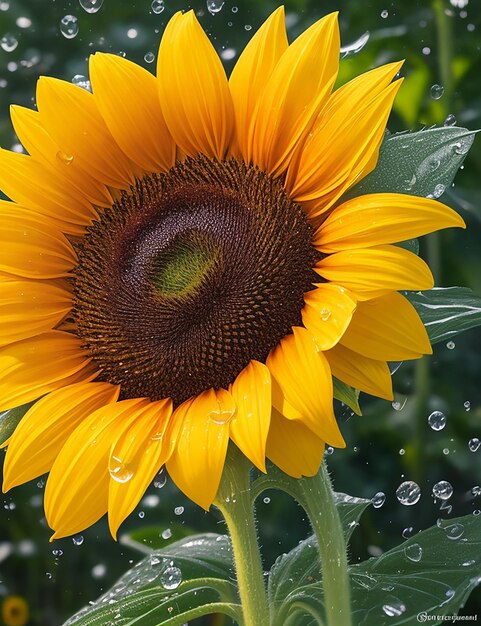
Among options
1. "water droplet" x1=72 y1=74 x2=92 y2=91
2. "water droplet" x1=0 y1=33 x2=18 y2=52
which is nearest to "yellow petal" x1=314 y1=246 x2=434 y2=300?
"water droplet" x1=72 y1=74 x2=92 y2=91

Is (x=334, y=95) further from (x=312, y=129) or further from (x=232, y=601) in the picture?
(x=232, y=601)

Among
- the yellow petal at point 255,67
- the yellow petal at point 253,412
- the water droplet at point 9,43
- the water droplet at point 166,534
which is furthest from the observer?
the water droplet at point 9,43

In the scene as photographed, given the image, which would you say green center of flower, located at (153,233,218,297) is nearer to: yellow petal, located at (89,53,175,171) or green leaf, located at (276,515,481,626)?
yellow petal, located at (89,53,175,171)

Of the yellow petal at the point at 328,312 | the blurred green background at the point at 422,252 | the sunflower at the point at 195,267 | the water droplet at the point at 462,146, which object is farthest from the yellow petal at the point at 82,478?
the blurred green background at the point at 422,252

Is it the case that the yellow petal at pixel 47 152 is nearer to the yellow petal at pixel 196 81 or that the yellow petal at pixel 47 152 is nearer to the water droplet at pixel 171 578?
the yellow petal at pixel 196 81

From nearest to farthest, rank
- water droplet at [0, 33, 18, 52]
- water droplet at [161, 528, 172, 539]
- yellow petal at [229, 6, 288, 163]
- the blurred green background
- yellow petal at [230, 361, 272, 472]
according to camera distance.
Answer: yellow petal at [230, 361, 272, 472] → yellow petal at [229, 6, 288, 163] → water droplet at [161, 528, 172, 539] → the blurred green background → water droplet at [0, 33, 18, 52]

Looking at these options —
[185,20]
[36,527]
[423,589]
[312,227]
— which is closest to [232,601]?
[423,589]

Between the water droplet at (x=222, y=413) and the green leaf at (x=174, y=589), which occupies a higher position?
the water droplet at (x=222, y=413)
